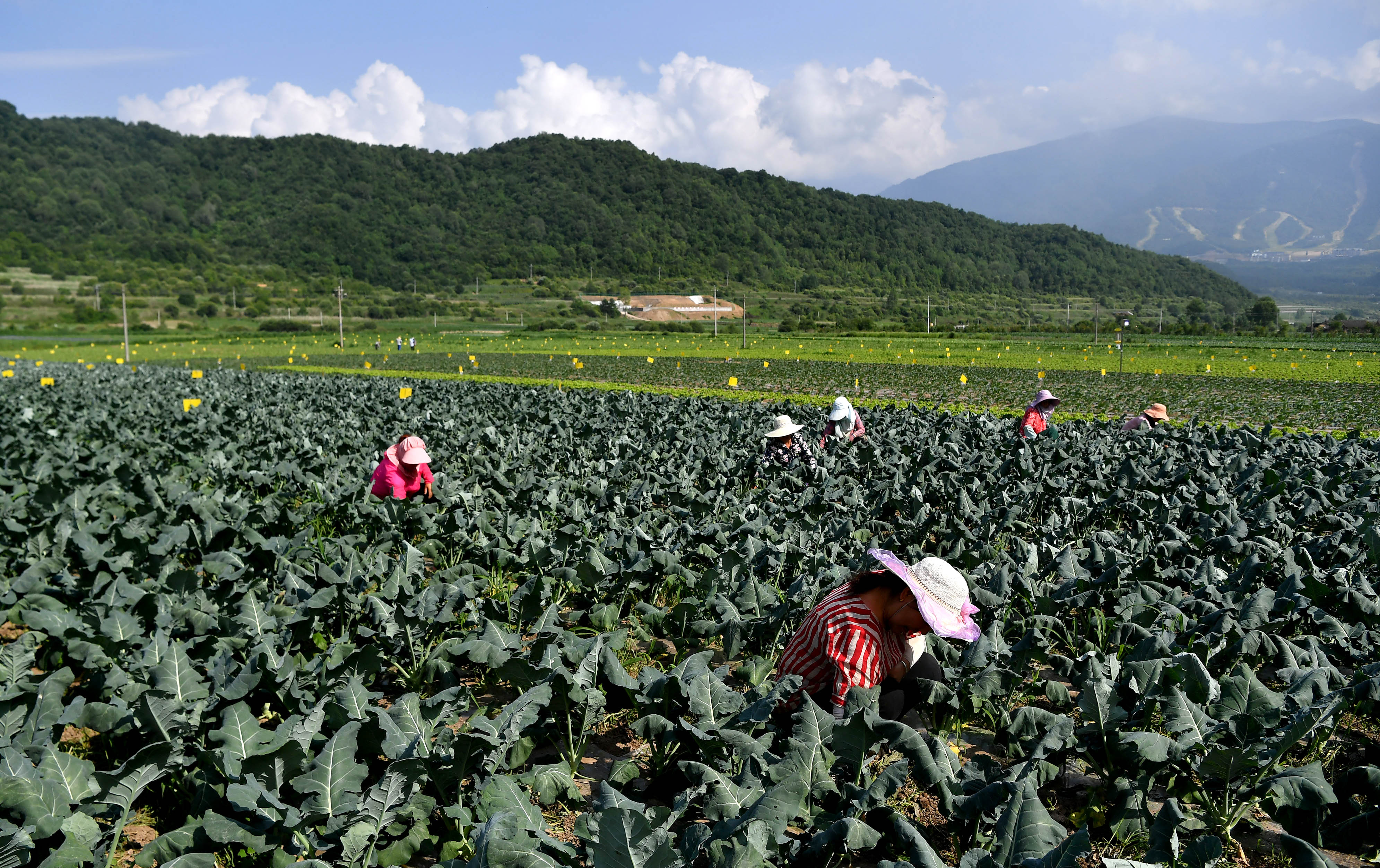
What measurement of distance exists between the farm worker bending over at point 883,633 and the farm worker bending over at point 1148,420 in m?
10.1

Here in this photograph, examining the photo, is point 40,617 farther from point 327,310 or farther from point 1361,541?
point 327,310

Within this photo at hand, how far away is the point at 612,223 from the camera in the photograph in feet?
461

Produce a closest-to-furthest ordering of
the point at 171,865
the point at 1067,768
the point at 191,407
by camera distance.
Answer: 1. the point at 171,865
2. the point at 1067,768
3. the point at 191,407

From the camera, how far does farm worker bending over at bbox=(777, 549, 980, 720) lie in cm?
388

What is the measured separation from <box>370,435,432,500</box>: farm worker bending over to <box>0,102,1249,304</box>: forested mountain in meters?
119

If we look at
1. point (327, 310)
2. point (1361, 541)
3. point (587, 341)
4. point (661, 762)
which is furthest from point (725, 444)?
point (327, 310)

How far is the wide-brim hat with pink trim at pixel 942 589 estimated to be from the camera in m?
3.80

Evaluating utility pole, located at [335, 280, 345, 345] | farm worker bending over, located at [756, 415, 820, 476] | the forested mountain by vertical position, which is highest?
the forested mountain

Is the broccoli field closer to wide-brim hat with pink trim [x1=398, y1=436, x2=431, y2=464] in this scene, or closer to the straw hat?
wide-brim hat with pink trim [x1=398, y1=436, x2=431, y2=464]

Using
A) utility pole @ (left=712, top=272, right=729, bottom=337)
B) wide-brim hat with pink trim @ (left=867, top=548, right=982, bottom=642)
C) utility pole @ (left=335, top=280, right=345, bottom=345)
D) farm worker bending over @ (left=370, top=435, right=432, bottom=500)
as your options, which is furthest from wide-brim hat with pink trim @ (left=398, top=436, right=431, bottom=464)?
utility pole @ (left=712, top=272, right=729, bottom=337)

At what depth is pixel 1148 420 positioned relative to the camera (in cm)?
1334

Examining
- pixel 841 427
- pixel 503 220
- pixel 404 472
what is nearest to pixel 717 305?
pixel 503 220

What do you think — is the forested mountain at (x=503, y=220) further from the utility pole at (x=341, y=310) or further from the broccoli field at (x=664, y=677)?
the broccoli field at (x=664, y=677)

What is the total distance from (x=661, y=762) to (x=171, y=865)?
6.55ft
